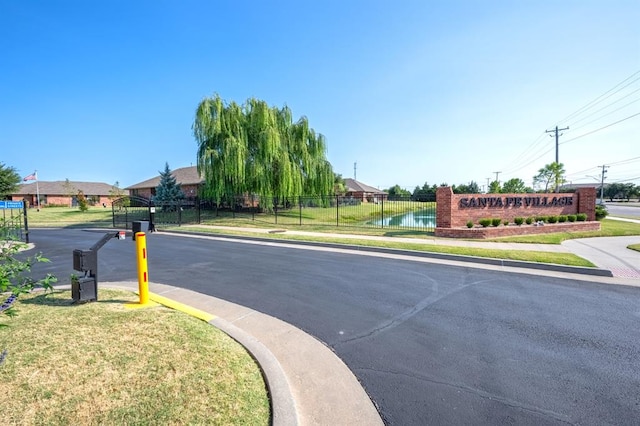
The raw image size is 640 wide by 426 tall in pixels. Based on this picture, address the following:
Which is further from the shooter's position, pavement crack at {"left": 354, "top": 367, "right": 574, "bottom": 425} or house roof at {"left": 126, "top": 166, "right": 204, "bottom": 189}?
house roof at {"left": 126, "top": 166, "right": 204, "bottom": 189}

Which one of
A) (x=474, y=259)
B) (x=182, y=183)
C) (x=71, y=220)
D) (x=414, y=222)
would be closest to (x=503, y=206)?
(x=414, y=222)

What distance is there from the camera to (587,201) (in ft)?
52.2

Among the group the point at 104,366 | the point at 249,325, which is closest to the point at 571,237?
the point at 249,325

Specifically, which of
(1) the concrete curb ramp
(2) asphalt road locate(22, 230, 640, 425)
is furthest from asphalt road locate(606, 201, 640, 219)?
(1) the concrete curb ramp

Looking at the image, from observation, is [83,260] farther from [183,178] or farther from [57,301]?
[183,178]

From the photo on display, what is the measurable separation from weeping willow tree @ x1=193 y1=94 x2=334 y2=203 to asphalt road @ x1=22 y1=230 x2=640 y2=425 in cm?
1358

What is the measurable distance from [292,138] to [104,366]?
22715 mm

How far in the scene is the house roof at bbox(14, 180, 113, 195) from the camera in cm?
4912

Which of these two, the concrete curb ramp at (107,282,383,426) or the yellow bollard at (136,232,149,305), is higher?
the yellow bollard at (136,232,149,305)

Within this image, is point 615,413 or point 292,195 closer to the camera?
point 615,413

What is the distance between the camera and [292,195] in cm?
2236

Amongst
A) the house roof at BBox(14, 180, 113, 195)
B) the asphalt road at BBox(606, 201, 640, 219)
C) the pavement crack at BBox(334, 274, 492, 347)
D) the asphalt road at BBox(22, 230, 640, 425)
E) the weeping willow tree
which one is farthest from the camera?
the house roof at BBox(14, 180, 113, 195)

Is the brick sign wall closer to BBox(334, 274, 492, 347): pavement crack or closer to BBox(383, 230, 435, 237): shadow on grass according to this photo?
BBox(383, 230, 435, 237): shadow on grass

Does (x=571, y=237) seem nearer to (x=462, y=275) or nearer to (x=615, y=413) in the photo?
(x=462, y=275)
